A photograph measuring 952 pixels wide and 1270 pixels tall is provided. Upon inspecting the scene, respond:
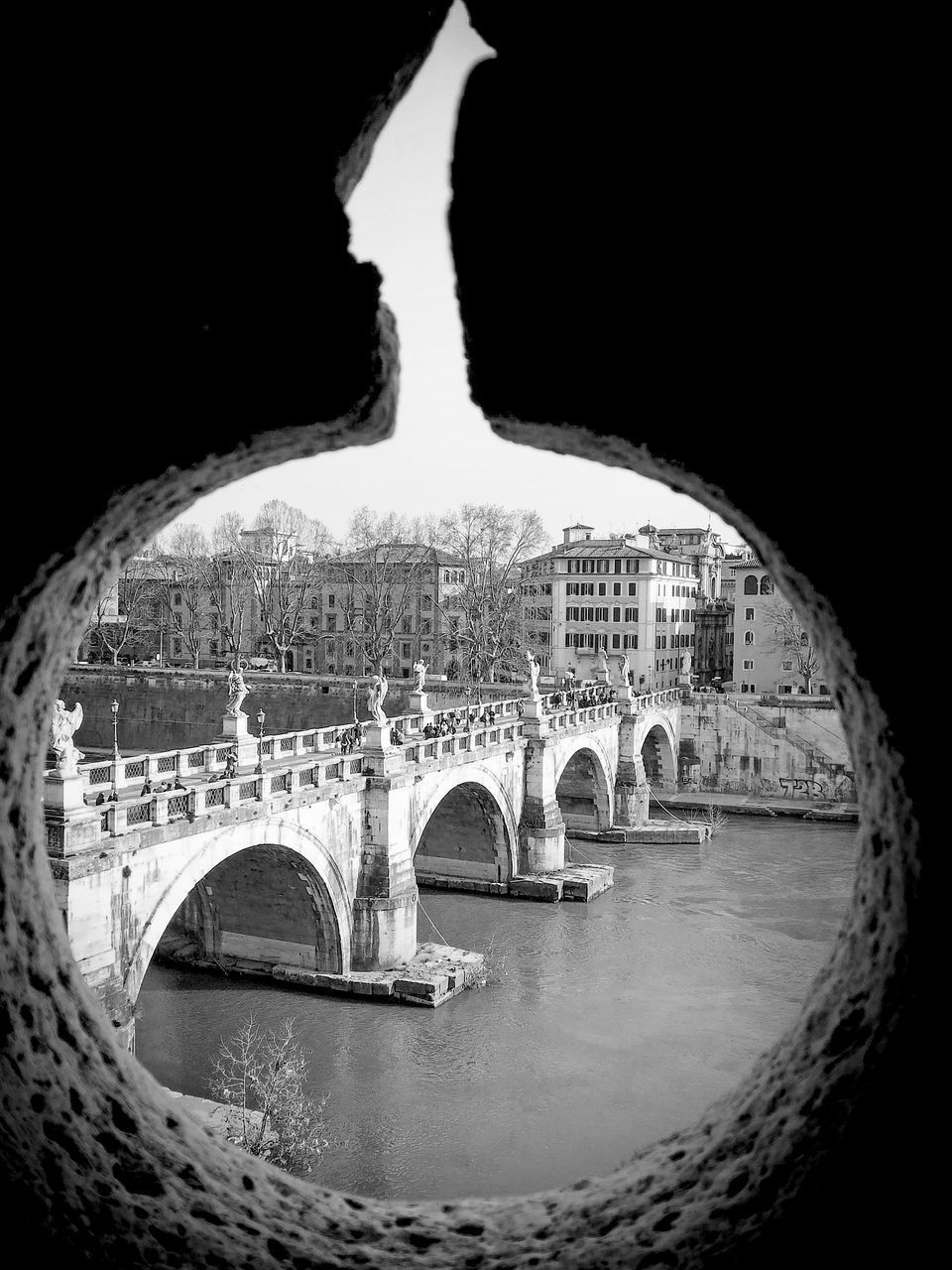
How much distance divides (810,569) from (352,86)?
175cm

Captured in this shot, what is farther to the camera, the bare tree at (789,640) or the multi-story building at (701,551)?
the multi-story building at (701,551)

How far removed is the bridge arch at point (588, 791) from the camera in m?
40.0

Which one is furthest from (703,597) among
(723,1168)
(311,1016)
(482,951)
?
(723,1168)

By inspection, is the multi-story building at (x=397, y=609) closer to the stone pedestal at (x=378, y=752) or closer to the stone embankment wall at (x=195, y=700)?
the stone embankment wall at (x=195, y=700)

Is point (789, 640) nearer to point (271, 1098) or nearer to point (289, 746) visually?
point (289, 746)

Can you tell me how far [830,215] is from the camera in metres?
2.33

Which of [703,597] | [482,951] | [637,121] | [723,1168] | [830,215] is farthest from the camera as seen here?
[703,597]

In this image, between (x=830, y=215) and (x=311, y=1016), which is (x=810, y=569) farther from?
(x=311, y=1016)

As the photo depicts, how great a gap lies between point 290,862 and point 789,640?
38.7 meters

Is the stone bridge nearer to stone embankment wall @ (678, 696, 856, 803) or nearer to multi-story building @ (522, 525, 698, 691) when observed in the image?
stone embankment wall @ (678, 696, 856, 803)

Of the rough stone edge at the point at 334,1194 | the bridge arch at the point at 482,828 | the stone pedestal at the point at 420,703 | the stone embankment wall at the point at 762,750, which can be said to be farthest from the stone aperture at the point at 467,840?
the rough stone edge at the point at 334,1194

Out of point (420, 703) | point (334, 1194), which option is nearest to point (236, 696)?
point (420, 703)

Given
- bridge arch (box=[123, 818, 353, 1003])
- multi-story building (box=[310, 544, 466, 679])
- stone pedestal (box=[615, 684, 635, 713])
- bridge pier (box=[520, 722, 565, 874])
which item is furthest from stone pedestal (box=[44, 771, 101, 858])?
multi-story building (box=[310, 544, 466, 679])

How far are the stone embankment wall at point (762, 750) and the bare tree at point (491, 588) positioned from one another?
1002 cm
